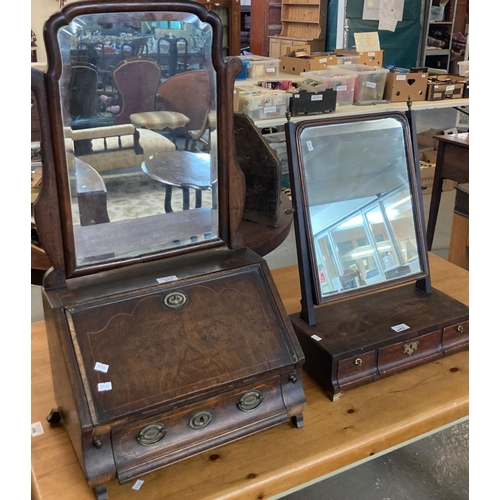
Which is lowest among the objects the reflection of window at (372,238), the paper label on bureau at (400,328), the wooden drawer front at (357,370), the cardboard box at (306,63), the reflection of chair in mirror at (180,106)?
the wooden drawer front at (357,370)

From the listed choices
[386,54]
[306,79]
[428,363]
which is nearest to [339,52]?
[306,79]

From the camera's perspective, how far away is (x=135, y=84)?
111 cm

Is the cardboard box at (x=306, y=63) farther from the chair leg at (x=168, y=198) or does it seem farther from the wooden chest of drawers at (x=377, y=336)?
the chair leg at (x=168, y=198)

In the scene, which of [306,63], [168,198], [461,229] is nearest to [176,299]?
[168,198]

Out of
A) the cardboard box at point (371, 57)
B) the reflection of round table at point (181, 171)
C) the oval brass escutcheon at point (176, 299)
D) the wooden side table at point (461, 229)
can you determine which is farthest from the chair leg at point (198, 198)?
the cardboard box at point (371, 57)

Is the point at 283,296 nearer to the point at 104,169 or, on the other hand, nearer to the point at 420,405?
the point at 420,405

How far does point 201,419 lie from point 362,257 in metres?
0.62

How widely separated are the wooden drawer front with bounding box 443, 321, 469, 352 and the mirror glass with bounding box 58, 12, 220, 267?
667 mm

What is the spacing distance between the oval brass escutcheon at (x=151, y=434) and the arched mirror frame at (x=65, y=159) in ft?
1.11

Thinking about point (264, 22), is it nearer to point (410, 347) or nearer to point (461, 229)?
point (461, 229)

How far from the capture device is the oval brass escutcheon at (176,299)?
3.74 feet

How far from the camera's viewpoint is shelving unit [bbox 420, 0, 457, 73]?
687cm

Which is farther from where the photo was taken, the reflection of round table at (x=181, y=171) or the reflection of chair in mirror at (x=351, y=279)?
the reflection of chair in mirror at (x=351, y=279)

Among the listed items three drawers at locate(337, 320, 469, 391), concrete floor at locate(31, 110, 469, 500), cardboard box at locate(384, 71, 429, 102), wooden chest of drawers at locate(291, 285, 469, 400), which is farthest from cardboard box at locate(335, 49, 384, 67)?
three drawers at locate(337, 320, 469, 391)
